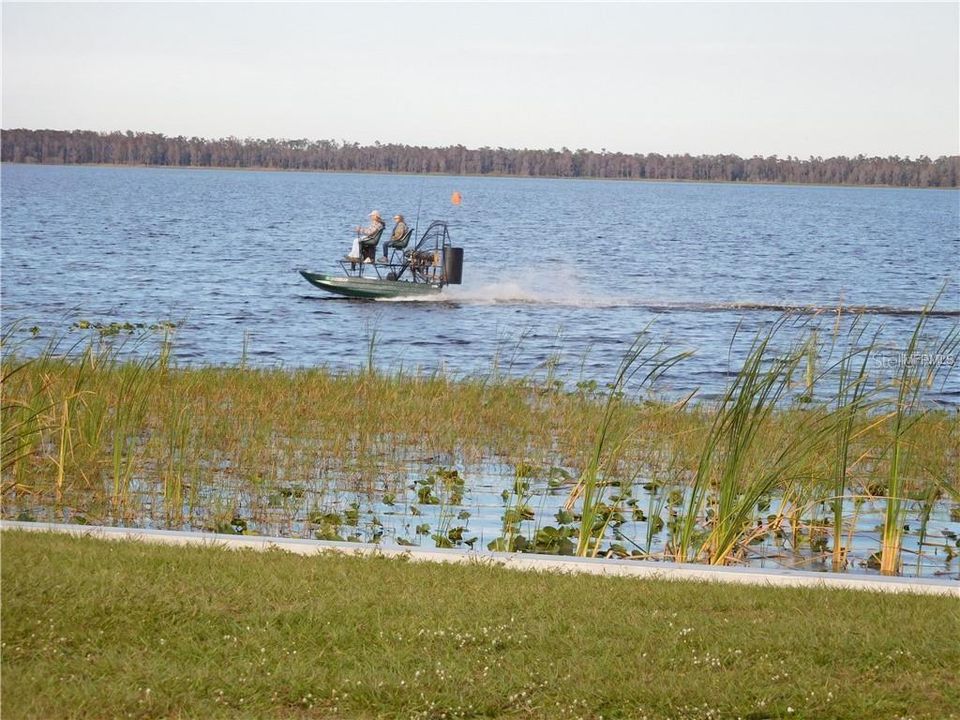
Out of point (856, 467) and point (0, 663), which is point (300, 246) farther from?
point (0, 663)

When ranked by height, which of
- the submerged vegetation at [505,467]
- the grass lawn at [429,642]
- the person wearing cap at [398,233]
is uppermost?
the person wearing cap at [398,233]

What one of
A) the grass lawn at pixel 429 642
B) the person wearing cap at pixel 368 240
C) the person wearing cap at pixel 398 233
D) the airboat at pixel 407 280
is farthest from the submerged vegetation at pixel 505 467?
the airboat at pixel 407 280

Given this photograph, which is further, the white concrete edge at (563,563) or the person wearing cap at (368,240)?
the person wearing cap at (368,240)

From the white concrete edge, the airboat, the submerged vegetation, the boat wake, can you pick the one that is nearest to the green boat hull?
the airboat

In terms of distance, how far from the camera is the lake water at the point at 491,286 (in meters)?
24.4

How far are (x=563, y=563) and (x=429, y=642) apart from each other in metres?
1.51

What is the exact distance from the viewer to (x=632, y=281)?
42.7m

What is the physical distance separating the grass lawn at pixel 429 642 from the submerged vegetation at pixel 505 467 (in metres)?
1.57

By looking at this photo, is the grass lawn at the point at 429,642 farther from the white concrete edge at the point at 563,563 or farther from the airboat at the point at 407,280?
the airboat at the point at 407,280

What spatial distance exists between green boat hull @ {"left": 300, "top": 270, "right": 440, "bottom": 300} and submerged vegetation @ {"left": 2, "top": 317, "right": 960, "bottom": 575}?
1686 cm

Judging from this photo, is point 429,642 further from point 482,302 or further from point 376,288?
point 482,302

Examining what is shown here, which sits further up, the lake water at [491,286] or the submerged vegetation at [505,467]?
the submerged vegetation at [505,467]

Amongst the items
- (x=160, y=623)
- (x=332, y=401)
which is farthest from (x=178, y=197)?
(x=160, y=623)

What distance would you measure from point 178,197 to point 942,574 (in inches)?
4526
